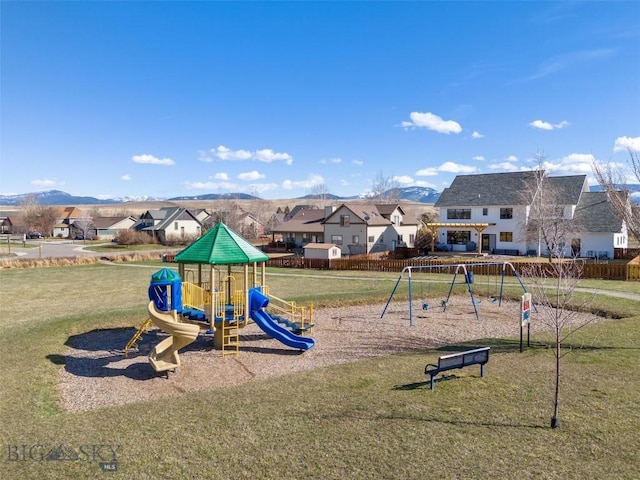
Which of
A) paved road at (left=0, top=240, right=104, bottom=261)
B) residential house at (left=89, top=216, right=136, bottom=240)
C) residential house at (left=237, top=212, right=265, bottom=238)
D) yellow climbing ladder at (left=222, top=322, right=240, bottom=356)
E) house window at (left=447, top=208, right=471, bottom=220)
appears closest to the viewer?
yellow climbing ladder at (left=222, top=322, right=240, bottom=356)

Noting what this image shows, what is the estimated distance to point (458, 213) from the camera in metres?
54.5

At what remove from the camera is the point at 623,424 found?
984 centimetres

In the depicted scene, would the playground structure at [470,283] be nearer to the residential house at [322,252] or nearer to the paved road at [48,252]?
the residential house at [322,252]

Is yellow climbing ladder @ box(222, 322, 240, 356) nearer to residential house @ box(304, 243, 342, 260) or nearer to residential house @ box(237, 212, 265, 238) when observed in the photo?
residential house @ box(304, 243, 342, 260)

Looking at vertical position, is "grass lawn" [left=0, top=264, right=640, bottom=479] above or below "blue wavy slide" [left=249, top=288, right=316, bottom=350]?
below

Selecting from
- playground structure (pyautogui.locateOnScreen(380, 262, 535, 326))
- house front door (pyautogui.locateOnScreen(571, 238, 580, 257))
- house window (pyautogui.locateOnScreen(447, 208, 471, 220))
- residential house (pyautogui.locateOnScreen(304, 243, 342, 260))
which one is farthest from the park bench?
house window (pyautogui.locateOnScreen(447, 208, 471, 220))

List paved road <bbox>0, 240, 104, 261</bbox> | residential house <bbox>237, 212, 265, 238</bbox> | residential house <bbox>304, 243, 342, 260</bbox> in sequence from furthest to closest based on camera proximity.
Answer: residential house <bbox>237, 212, 265, 238</bbox>
paved road <bbox>0, 240, 104, 261</bbox>
residential house <bbox>304, 243, 342, 260</bbox>

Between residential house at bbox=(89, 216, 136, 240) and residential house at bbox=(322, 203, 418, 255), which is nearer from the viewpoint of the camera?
residential house at bbox=(322, 203, 418, 255)

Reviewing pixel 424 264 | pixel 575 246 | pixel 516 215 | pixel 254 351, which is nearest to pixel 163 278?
pixel 254 351

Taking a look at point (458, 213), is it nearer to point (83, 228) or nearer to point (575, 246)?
point (575, 246)

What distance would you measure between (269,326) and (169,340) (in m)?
3.61

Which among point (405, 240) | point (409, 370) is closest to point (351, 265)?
point (405, 240)

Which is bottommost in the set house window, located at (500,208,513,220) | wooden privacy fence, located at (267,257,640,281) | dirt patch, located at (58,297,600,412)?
dirt patch, located at (58,297,600,412)

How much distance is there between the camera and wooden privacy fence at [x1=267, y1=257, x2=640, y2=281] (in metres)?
33.0
